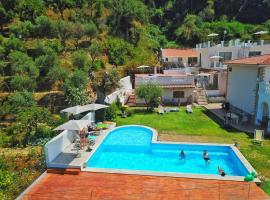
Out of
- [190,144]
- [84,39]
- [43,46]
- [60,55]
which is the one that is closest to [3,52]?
[43,46]

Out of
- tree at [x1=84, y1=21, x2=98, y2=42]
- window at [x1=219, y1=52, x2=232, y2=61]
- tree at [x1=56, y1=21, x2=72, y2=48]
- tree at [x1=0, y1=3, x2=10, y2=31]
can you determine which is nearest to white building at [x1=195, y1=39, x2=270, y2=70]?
→ window at [x1=219, y1=52, x2=232, y2=61]

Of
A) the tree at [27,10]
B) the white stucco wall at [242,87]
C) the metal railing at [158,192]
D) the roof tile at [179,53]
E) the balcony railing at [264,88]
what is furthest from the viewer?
the roof tile at [179,53]

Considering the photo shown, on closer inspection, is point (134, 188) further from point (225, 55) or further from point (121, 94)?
point (225, 55)

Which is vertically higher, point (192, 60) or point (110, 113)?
point (192, 60)

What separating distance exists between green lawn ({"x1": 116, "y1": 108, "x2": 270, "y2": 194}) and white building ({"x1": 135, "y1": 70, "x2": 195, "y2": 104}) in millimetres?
3222

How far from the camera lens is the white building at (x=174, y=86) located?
33.4m

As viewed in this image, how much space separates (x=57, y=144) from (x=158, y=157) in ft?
23.1

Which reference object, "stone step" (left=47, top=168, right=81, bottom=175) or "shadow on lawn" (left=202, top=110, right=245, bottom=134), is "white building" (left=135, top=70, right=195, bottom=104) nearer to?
"shadow on lawn" (left=202, top=110, right=245, bottom=134)

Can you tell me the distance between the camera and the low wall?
52.0ft

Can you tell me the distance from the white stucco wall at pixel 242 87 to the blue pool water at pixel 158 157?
9779 mm

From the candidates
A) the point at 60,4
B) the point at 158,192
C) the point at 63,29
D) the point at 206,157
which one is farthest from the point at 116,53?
the point at 158,192

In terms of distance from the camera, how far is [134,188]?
44.9 feet

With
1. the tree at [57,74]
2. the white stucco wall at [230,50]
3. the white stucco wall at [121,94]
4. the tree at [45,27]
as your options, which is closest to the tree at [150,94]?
the white stucco wall at [121,94]

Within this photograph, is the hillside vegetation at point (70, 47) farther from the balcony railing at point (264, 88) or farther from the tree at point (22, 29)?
the balcony railing at point (264, 88)
